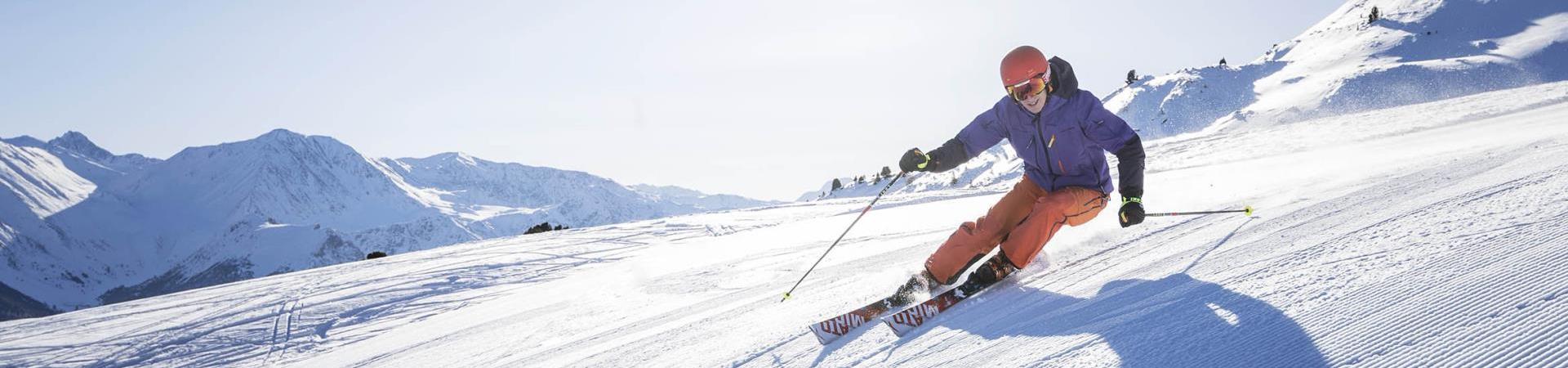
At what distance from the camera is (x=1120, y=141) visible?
4797 mm

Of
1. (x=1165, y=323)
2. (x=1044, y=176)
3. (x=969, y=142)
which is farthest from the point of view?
(x=969, y=142)

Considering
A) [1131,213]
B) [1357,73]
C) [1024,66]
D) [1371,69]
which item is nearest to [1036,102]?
[1024,66]

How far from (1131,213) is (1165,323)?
1.96 metres

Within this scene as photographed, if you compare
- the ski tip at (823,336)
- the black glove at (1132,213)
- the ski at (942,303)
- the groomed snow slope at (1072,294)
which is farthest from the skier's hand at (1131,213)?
the ski tip at (823,336)

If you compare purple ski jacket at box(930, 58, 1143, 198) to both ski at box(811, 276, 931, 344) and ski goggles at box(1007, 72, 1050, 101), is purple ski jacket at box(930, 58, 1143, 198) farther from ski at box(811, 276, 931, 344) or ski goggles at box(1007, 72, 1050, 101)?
ski at box(811, 276, 931, 344)

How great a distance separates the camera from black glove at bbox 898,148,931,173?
5.88 m

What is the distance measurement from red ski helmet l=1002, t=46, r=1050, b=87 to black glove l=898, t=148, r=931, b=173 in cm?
114

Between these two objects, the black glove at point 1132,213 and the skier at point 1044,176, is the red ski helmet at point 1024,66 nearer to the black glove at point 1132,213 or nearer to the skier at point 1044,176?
the skier at point 1044,176

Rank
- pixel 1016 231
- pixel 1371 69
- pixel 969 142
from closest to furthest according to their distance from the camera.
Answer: pixel 1016 231 < pixel 969 142 < pixel 1371 69

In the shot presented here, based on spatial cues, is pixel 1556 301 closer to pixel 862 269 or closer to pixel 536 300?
pixel 862 269

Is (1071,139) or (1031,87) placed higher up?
(1031,87)

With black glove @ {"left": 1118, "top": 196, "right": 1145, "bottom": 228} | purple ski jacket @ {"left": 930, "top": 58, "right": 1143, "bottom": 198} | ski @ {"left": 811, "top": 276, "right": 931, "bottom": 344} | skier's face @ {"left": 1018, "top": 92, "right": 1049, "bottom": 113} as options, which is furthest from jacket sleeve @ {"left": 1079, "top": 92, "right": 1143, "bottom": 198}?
ski @ {"left": 811, "top": 276, "right": 931, "bottom": 344}

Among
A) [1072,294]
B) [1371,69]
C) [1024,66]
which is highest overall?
[1024,66]

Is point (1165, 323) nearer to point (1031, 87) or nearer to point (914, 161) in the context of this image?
point (1031, 87)
